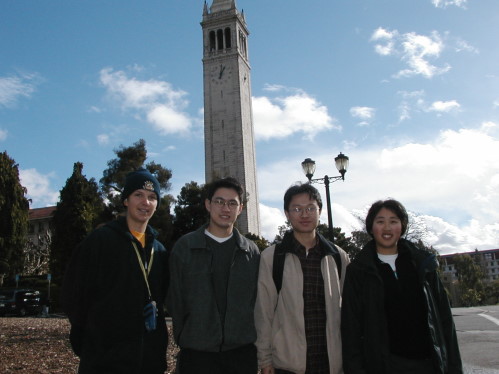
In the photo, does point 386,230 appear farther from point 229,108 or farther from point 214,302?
point 229,108

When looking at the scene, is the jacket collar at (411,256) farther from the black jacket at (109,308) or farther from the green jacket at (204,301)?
the black jacket at (109,308)

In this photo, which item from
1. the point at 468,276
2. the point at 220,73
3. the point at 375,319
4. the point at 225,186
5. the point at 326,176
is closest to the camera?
the point at 375,319

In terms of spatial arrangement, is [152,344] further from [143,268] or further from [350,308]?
[350,308]

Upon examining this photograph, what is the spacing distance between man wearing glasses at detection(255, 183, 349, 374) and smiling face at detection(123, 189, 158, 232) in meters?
1.17

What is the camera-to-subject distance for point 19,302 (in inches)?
918

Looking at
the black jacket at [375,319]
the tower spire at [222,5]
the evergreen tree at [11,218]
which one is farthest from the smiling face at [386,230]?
the tower spire at [222,5]

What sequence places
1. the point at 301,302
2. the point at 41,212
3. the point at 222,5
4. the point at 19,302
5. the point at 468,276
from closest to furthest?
the point at 301,302 < the point at 19,302 < the point at 222,5 < the point at 468,276 < the point at 41,212

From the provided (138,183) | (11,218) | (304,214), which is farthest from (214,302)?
(11,218)

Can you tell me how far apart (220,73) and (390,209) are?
1848 inches

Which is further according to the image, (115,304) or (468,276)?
(468,276)

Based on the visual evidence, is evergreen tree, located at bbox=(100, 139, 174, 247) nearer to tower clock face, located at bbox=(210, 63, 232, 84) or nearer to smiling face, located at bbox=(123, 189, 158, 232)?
tower clock face, located at bbox=(210, 63, 232, 84)

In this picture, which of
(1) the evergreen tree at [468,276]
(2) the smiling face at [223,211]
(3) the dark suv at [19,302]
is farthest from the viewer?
(1) the evergreen tree at [468,276]

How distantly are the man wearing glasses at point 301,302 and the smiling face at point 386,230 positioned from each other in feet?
1.25

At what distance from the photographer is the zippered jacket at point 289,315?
389 centimetres
